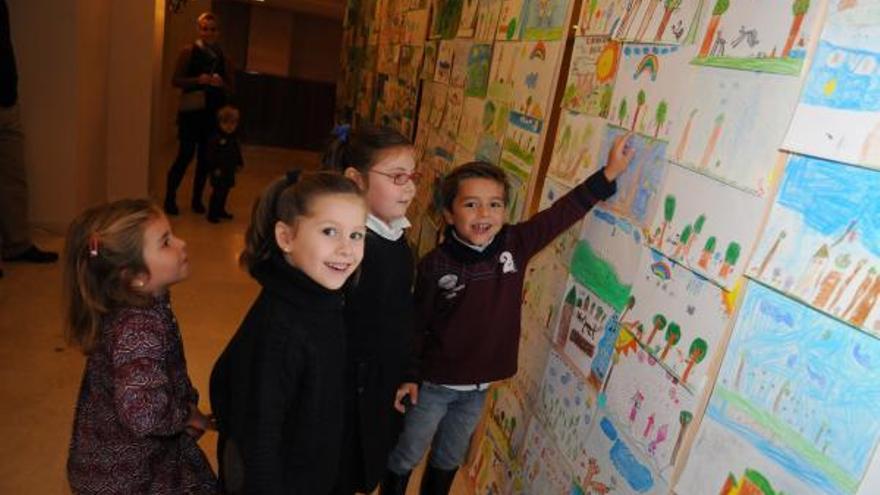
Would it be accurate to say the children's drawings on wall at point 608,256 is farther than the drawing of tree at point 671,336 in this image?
Yes

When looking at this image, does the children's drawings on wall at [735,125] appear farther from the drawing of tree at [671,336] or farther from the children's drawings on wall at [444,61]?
the children's drawings on wall at [444,61]

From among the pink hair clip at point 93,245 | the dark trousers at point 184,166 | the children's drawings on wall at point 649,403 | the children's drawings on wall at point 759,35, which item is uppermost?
the children's drawings on wall at point 759,35

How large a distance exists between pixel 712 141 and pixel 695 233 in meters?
0.19

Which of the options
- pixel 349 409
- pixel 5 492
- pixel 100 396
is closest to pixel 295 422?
pixel 349 409

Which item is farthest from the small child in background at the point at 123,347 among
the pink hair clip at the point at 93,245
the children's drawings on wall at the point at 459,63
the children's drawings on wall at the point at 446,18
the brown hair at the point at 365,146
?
the children's drawings on wall at the point at 446,18

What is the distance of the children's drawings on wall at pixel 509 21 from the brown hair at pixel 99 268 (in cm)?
154

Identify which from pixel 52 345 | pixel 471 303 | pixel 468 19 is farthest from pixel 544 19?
pixel 52 345

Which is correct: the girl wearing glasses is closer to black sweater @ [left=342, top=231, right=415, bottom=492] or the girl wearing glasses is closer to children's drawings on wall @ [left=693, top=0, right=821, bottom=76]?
black sweater @ [left=342, top=231, right=415, bottom=492]

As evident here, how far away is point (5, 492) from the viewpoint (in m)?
2.15

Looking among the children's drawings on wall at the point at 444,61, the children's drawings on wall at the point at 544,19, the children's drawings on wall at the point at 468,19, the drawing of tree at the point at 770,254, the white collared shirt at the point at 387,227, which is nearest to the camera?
the drawing of tree at the point at 770,254

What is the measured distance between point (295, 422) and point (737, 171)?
106cm

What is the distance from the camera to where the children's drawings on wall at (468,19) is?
292 cm

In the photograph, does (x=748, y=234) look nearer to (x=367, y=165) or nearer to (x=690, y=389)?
(x=690, y=389)

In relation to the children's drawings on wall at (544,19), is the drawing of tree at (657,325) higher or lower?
lower
